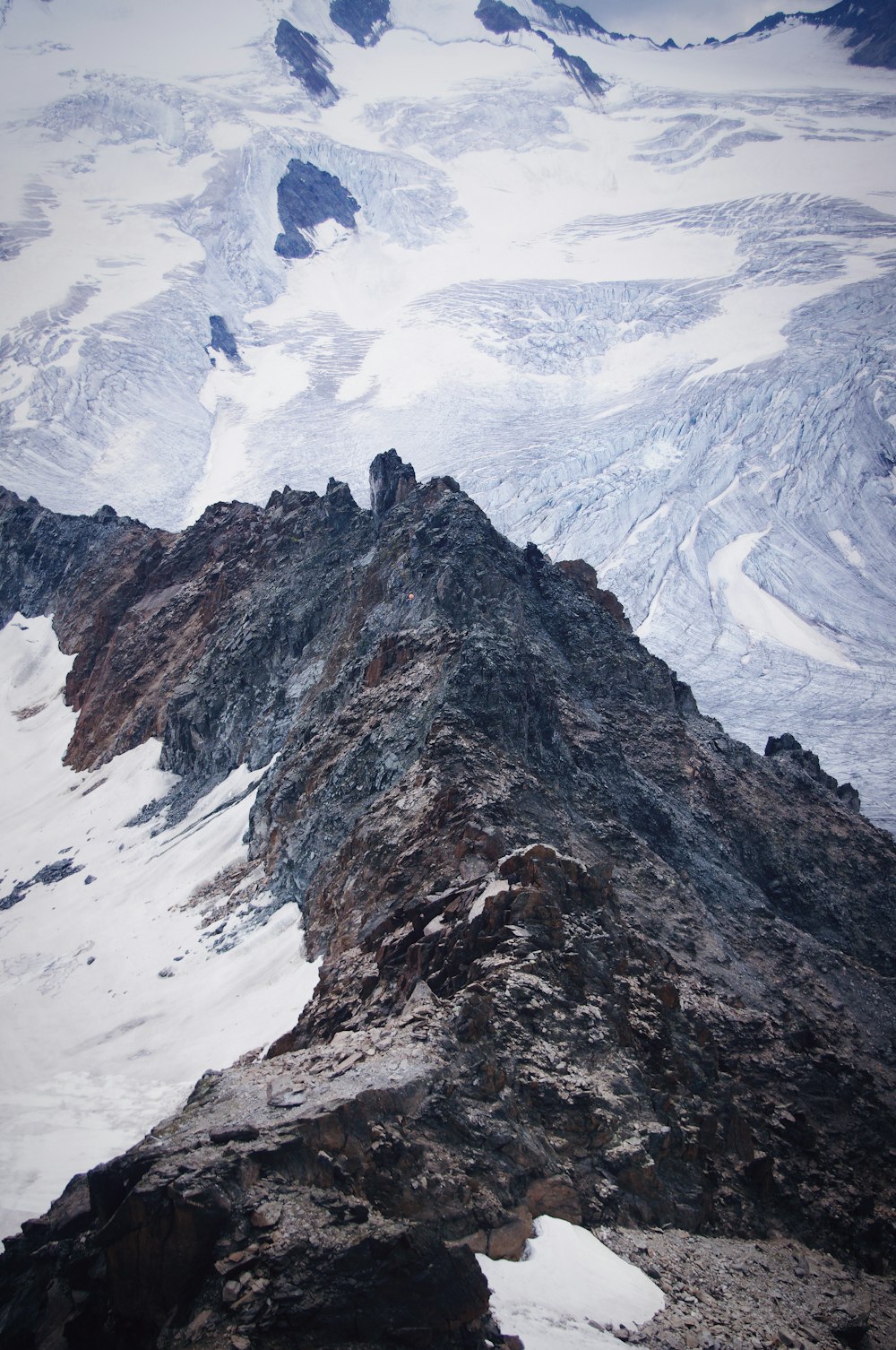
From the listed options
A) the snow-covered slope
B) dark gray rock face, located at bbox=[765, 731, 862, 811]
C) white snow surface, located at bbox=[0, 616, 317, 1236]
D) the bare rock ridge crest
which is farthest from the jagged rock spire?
the snow-covered slope

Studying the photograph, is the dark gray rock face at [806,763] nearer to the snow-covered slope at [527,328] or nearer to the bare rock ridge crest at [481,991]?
the bare rock ridge crest at [481,991]

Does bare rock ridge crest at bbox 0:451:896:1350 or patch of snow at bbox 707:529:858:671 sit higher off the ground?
bare rock ridge crest at bbox 0:451:896:1350

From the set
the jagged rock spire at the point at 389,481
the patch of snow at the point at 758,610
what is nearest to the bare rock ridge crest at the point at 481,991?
the jagged rock spire at the point at 389,481

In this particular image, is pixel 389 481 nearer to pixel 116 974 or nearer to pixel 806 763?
pixel 806 763

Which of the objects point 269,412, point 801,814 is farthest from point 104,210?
point 801,814

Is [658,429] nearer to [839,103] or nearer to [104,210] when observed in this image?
[104,210]

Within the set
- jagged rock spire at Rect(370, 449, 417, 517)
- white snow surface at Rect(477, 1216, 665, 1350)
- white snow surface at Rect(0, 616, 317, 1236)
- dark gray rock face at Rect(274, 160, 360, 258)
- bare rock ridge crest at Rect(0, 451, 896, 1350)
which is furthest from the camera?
dark gray rock face at Rect(274, 160, 360, 258)

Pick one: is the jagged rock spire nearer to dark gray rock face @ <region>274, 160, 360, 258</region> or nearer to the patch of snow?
the patch of snow
